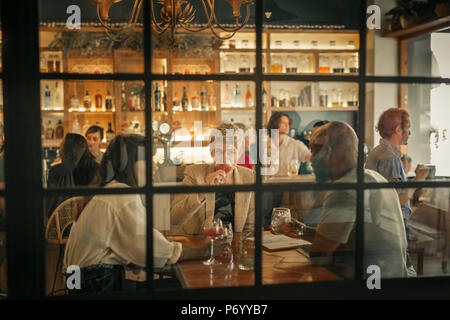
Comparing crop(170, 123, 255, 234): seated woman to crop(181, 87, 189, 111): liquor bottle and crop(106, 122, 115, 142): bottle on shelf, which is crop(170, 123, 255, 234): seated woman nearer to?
crop(106, 122, 115, 142): bottle on shelf

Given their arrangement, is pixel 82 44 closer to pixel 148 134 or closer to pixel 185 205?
pixel 185 205

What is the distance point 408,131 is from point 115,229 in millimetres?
1237

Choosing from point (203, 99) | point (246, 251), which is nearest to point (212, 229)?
point (246, 251)

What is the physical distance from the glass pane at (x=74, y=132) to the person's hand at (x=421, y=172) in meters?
1.03

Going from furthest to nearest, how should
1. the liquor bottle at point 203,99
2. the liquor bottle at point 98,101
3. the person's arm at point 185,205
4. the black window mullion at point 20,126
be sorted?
the liquor bottle at point 203,99
the liquor bottle at point 98,101
the person's arm at point 185,205
the black window mullion at point 20,126

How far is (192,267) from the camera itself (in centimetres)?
183

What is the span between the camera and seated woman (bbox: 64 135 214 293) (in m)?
1.44

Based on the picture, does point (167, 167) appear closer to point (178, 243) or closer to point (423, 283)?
point (178, 243)

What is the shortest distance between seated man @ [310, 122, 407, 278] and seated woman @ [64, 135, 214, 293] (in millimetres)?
639

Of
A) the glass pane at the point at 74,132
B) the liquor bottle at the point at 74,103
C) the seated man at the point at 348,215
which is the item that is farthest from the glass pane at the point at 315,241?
the liquor bottle at the point at 74,103

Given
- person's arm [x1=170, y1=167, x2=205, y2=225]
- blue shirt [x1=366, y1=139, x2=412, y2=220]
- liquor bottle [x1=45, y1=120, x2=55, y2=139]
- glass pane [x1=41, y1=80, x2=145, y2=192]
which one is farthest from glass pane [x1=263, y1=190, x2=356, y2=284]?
liquor bottle [x1=45, y1=120, x2=55, y2=139]

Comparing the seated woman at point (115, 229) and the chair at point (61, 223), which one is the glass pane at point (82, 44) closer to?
the seated woman at point (115, 229)

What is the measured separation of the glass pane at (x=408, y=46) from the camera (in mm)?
1560
